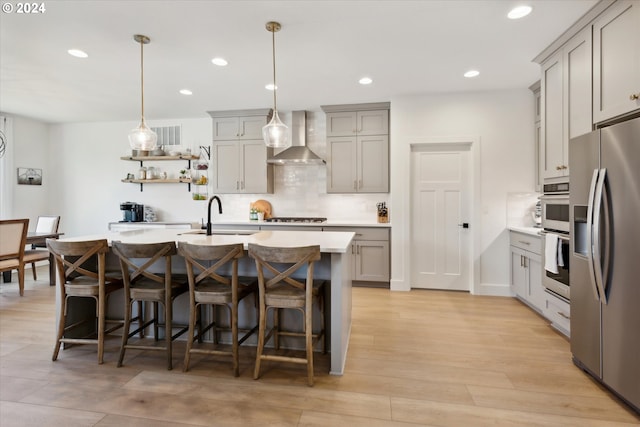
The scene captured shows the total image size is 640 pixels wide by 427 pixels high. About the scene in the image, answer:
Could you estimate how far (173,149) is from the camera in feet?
18.8

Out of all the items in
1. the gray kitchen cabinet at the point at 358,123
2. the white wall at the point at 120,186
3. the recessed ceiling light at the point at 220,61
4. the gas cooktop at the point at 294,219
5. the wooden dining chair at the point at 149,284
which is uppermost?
the recessed ceiling light at the point at 220,61

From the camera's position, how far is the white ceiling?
8.19ft

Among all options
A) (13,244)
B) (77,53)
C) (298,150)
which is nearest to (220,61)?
(77,53)

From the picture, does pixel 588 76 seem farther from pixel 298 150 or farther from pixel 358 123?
pixel 298 150

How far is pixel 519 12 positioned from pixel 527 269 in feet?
8.56

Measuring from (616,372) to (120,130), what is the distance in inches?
282

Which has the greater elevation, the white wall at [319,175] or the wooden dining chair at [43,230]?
the white wall at [319,175]

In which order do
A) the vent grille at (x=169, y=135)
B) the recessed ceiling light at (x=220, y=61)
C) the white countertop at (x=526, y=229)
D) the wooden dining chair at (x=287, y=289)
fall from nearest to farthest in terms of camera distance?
the wooden dining chair at (x=287, y=289) → the recessed ceiling light at (x=220, y=61) → the white countertop at (x=526, y=229) → the vent grille at (x=169, y=135)

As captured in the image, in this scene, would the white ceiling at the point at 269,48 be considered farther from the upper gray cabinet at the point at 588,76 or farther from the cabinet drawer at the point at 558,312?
the cabinet drawer at the point at 558,312

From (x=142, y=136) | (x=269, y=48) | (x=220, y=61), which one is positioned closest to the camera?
(x=142, y=136)

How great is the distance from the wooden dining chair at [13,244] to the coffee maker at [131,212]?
141cm

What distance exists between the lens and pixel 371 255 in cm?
458

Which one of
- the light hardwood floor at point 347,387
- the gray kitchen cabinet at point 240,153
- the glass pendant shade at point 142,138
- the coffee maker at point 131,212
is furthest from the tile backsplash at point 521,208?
the coffee maker at point 131,212

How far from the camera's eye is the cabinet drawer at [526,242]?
3.39 m
